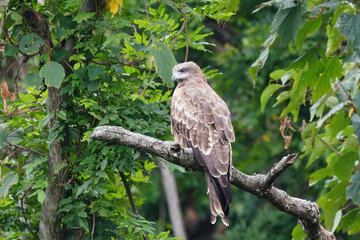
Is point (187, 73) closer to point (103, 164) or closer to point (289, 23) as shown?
point (103, 164)

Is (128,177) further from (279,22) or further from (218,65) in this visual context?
(218,65)

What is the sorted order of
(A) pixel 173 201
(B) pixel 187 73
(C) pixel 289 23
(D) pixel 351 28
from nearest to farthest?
1. (C) pixel 289 23
2. (D) pixel 351 28
3. (B) pixel 187 73
4. (A) pixel 173 201

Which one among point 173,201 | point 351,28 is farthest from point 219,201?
point 173,201

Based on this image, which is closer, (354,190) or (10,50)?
(354,190)

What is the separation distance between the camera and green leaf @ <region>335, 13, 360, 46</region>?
2809 mm

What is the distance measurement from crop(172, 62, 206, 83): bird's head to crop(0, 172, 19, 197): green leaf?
5.49 ft

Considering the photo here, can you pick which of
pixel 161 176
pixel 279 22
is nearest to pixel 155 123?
pixel 279 22

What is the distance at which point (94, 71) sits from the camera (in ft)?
12.9

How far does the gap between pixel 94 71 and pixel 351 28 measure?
5.78ft

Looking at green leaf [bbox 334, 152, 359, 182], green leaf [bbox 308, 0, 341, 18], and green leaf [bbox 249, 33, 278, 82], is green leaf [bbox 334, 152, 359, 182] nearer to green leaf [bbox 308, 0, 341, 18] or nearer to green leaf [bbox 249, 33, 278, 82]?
green leaf [bbox 249, 33, 278, 82]

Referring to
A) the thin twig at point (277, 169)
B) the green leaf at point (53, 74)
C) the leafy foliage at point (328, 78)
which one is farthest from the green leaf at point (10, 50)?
the thin twig at point (277, 169)

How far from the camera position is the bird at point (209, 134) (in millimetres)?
3742

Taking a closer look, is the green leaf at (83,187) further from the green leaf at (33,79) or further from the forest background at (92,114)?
the green leaf at (33,79)

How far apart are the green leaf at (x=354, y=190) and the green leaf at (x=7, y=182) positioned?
208 centimetres
